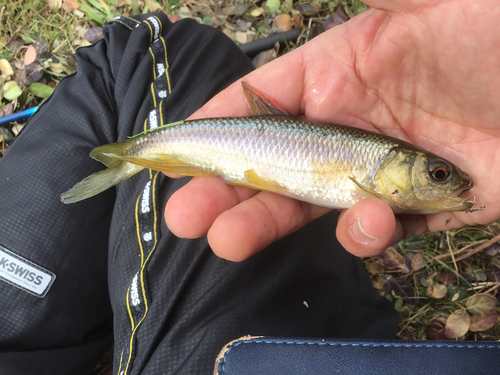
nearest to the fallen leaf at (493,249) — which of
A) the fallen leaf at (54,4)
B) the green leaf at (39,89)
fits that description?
the green leaf at (39,89)

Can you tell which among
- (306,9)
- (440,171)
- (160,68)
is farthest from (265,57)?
(440,171)

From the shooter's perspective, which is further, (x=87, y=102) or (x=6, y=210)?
(x=87, y=102)

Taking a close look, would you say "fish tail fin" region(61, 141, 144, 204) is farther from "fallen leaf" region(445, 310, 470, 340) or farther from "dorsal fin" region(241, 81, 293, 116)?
"fallen leaf" region(445, 310, 470, 340)

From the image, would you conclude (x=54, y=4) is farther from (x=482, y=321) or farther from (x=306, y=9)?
(x=482, y=321)

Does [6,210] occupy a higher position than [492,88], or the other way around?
[6,210]

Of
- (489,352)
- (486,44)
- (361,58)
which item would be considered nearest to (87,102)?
(361,58)

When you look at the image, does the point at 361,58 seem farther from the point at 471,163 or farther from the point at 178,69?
the point at 178,69

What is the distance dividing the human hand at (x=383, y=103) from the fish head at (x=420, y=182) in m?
0.22

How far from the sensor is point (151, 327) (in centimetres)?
193

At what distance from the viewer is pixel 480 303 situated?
275cm

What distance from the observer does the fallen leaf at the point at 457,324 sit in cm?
268

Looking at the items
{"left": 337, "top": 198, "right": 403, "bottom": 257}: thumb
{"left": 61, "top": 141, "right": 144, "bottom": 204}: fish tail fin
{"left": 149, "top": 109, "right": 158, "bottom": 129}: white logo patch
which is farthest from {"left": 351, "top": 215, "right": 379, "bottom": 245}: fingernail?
{"left": 149, "top": 109, "right": 158, "bottom": 129}: white logo patch

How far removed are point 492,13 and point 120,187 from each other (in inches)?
98.5

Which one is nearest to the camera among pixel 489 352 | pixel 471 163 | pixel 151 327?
pixel 489 352
